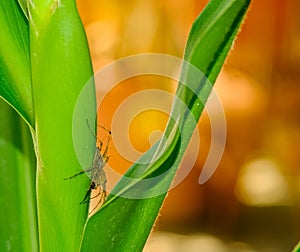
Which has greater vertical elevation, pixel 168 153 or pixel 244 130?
pixel 168 153

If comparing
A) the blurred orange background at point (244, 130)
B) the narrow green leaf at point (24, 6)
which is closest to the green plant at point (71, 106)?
the narrow green leaf at point (24, 6)

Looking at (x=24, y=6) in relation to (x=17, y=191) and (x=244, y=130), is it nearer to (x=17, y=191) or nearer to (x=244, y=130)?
(x=17, y=191)

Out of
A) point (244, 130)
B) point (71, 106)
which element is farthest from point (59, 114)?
point (244, 130)

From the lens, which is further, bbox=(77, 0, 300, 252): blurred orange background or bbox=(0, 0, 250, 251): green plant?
bbox=(77, 0, 300, 252): blurred orange background

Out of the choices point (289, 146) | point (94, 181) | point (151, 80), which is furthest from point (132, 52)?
point (94, 181)

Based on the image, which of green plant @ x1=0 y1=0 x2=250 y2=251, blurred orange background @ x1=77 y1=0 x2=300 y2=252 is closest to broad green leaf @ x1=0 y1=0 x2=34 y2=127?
green plant @ x1=0 y1=0 x2=250 y2=251

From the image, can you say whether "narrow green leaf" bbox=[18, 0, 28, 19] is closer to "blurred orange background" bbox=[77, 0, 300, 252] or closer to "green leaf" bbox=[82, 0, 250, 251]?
"green leaf" bbox=[82, 0, 250, 251]
